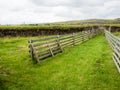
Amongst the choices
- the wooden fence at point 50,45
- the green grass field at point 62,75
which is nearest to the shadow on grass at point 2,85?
the green grass field at point 62,75

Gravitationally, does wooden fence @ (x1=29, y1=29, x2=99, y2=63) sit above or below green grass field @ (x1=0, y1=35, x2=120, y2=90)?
above

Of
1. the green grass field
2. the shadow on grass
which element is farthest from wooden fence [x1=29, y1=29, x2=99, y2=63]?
the shadow on grass

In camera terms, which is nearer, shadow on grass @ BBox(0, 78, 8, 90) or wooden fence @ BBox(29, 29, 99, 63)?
shadow on grass @ BBox(0, 78, 8, 90)

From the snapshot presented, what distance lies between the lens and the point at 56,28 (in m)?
51.5

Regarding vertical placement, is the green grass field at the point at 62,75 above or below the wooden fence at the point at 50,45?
below

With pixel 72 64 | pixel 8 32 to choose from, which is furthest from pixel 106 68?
pixel 8 32

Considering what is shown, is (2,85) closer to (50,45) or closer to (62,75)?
(62,75)

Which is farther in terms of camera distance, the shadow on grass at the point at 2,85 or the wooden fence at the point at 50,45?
the wooden fence at the point at 50,45

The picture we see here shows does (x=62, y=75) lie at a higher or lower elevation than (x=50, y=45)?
lower

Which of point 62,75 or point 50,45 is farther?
point 50,45

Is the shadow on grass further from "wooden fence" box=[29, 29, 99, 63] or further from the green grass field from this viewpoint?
"wooden fence" box=[29, 29, 99, 63]

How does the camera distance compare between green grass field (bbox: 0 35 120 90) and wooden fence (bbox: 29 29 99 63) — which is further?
wooden fence (bbox: 29 29 99 63)

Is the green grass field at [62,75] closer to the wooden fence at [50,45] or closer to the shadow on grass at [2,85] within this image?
the shadow on grass at [2,85]

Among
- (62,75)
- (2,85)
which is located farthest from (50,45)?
(2,85)
